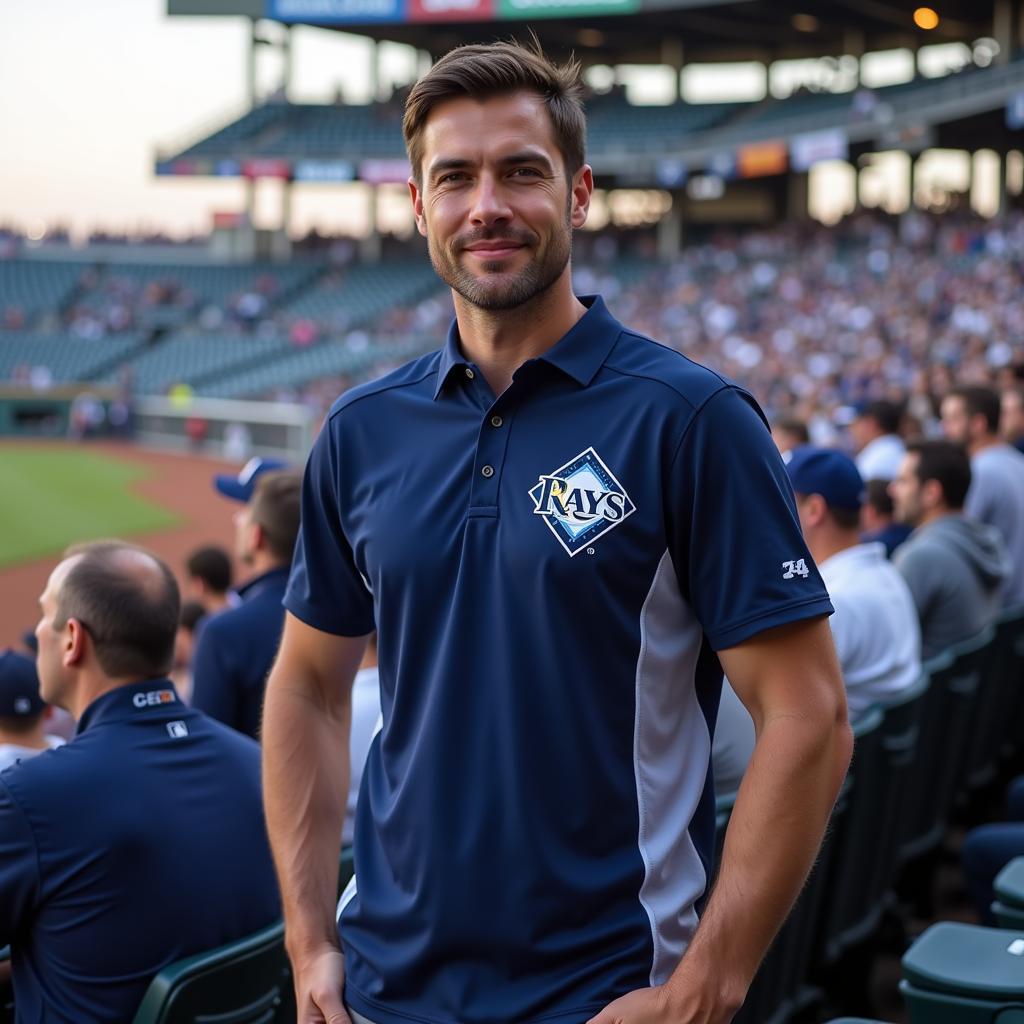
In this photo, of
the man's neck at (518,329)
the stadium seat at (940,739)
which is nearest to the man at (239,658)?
the stadium seat at (940,739)

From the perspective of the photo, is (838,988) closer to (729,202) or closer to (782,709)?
(782,709)

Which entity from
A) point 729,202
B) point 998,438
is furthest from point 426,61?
point 998,438

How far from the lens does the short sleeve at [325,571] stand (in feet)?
7.38

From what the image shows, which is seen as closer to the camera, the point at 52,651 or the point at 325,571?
the point at 325,571

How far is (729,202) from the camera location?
1563 inches

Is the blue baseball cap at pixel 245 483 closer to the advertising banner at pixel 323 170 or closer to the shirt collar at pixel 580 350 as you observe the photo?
the shirt collar at pixel 580 350

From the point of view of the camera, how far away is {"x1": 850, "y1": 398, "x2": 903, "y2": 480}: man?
7.90 meters

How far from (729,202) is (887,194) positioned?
15.9 feet

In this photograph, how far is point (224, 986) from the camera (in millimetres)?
2713

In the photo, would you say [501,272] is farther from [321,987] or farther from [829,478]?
[829,478]

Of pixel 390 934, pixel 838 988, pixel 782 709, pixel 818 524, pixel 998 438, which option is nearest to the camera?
pixel 782 709

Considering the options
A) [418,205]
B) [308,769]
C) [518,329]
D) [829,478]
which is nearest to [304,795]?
[308,769]

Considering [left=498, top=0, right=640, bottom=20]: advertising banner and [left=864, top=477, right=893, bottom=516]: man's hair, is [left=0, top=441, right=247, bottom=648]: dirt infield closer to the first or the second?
[left=864, top=477, right=893, bottom=516]: man's hair

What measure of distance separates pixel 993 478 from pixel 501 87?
5410 millimetres
